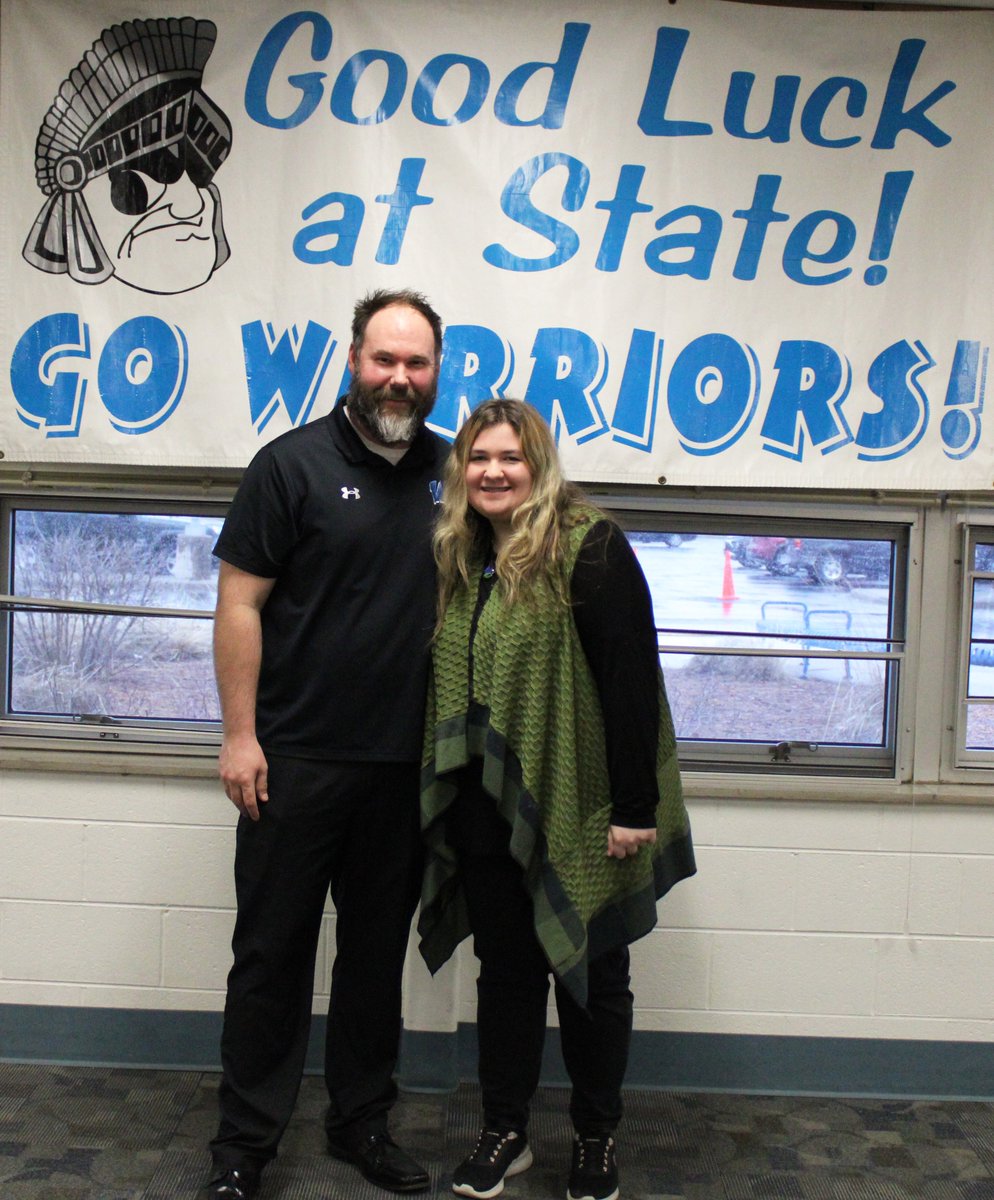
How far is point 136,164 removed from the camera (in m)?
2.27

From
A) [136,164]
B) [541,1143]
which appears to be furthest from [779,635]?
[136,164]

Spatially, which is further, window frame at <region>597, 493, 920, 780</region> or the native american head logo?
window frame at <region>597, 493, 920, 780</region>

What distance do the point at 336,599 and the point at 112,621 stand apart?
2.66ft

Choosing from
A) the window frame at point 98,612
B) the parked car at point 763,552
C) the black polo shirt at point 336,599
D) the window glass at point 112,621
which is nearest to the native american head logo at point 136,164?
the window frame at point 98,612

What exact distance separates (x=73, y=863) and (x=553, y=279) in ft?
5.33

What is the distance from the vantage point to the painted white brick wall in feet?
7.85

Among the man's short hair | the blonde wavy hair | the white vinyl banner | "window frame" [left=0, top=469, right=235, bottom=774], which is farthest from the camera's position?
"window frame" [left=0, top=469, right=235, bottom=774]

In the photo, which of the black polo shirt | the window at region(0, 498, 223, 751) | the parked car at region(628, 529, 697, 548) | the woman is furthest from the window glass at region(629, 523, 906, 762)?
the window at region(0, 498, 223, 751)

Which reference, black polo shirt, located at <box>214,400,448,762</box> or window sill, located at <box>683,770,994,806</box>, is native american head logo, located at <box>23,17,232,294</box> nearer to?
black polo shirt, located at <box>214,400,448,762</box>

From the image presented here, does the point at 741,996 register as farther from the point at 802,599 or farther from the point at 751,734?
the point at 802,599

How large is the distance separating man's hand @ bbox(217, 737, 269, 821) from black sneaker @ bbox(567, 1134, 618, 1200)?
0.84m

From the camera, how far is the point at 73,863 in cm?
240

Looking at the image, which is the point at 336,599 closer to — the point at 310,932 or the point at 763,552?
the point at 310,932

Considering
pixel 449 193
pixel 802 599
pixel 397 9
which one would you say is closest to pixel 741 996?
pixel 802 599
